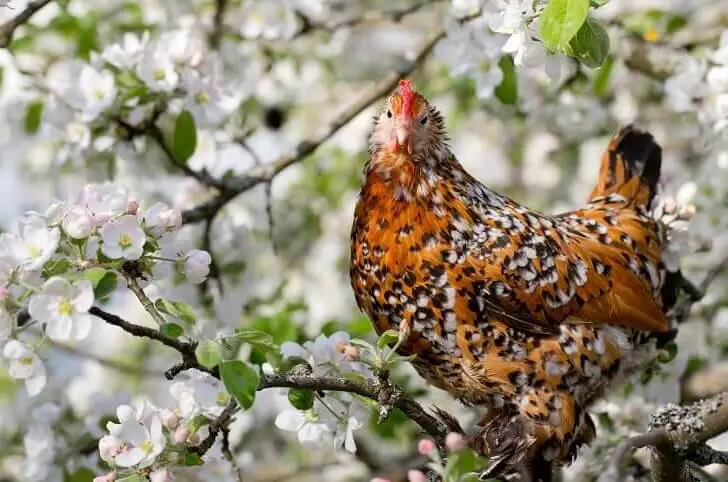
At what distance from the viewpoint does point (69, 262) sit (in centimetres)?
225

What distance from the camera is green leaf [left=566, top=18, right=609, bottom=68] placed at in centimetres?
242

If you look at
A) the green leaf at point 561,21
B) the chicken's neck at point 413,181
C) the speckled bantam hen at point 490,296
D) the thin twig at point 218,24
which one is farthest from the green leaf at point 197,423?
the thin twig at point 218,24

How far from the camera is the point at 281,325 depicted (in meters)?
3.45

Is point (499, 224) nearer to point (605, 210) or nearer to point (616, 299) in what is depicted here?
point (616, 299)

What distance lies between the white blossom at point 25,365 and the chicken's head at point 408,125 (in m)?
1.01

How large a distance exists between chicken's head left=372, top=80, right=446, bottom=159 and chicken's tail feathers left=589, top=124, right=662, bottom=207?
0.74 metres

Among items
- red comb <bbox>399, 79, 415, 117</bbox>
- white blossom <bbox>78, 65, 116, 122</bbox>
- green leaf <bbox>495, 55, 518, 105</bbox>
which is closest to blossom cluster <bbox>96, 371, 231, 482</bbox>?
red comb <bbox>399, 79, 415, 117</bbox>

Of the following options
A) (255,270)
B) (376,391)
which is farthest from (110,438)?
(255,270)

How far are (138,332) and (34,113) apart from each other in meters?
1.85

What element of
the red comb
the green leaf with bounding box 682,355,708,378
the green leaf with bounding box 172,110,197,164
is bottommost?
the green leaf with bounding box 682,355,708,378

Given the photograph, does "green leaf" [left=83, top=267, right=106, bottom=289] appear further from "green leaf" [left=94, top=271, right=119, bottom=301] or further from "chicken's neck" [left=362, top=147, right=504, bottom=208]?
"chicken's neck" [left=362, top=147, right=504, bottom=208]

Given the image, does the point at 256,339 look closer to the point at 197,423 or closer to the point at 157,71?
the point at 197,423

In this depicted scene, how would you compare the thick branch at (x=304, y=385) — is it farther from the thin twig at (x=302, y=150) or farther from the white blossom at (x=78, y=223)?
the thin twig at (x=302, y=150)

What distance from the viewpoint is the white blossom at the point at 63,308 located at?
2.15 m
